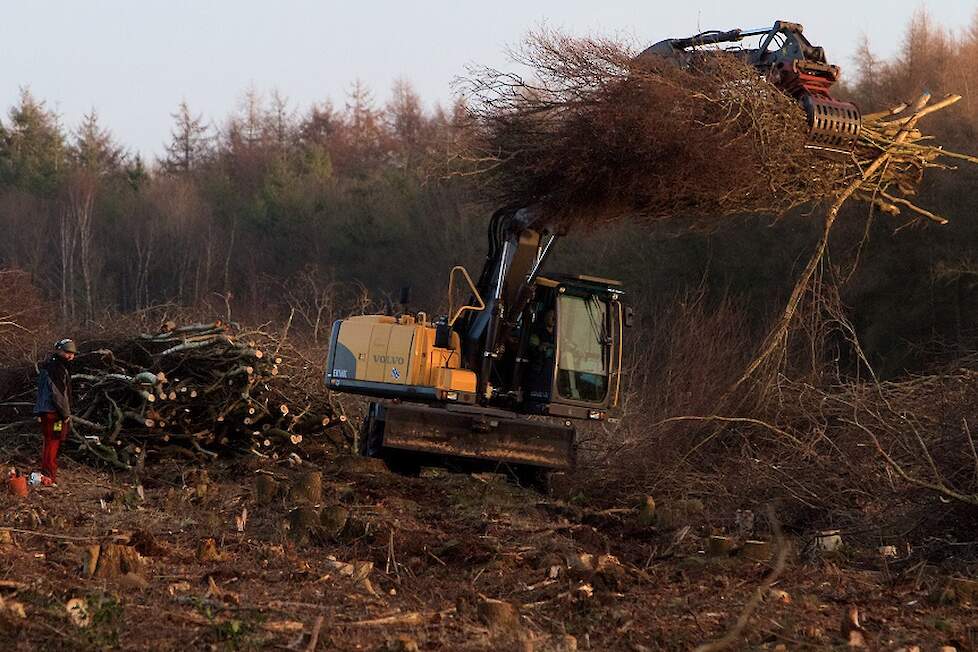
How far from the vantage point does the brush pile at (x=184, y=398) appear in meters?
13.9

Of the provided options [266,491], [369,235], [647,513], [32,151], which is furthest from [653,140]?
[32,151]

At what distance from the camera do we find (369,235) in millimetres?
44500

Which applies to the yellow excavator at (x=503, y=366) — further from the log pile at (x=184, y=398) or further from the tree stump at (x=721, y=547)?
the tree stump at (x=721, y=547)

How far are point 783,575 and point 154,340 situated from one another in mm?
8336

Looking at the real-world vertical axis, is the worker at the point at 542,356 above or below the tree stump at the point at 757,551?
above

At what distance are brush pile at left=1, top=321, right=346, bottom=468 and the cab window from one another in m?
2.96

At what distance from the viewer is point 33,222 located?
1907 inches

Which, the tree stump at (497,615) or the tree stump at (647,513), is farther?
the tree stump at (647,513)

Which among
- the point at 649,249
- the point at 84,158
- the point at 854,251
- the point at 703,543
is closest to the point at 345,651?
the point at 703,543

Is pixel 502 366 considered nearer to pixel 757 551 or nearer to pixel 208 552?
pixel 757 551

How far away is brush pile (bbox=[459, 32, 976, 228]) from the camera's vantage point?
10695mm

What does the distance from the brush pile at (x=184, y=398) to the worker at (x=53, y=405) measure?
1.30 meters

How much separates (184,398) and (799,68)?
6.65m

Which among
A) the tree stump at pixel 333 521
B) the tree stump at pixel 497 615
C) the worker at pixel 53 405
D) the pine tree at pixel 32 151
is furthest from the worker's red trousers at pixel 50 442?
the pine tree at pixel 32 151
